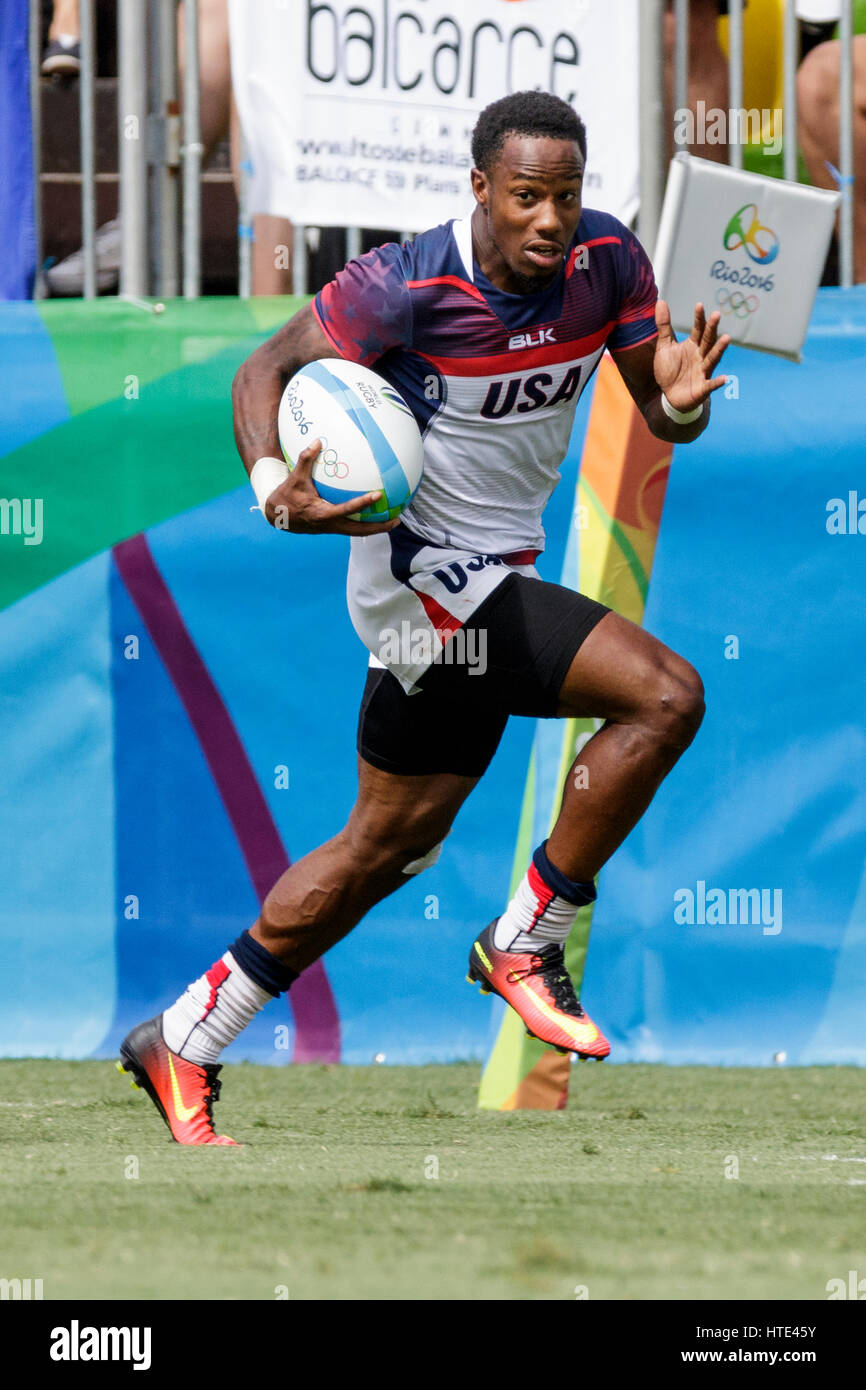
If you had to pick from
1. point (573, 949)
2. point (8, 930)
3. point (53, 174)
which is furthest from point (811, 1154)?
point (53, 174)

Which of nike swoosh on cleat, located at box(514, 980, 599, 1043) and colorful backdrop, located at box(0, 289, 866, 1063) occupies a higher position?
colorful backdrop, located at box(0, 289, 866, 1063)

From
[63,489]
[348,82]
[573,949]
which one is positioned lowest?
[573,949]

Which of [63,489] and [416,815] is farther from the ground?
[63,489]

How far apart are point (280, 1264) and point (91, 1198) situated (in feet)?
2.61

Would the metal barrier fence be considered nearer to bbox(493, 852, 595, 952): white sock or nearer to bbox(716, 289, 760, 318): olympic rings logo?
bbox(716, 289, 760, 318): olympic rings logo

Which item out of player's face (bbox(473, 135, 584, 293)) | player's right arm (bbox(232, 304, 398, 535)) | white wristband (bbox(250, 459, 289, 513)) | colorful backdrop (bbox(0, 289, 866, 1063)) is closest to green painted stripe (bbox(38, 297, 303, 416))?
colorful backdrop (bbox(0, 289, 866, 1063))

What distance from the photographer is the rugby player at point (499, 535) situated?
438 centimetres

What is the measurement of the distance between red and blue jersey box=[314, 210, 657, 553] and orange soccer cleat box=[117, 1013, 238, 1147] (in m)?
1.44

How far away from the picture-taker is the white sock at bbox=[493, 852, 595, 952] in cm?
455

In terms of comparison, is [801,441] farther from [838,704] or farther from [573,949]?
[573,949]

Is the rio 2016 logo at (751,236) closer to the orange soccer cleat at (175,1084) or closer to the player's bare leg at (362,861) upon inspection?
the player's bare leg at (362,861)

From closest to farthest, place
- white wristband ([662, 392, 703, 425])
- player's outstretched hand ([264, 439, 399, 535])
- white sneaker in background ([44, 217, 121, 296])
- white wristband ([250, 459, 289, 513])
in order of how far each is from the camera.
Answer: player's outstretched hand ([264, 439, 399, 535])
white wristband ([250, 459, 289, 513])
white wristband ([662, 392, 703, 425])
white sneaker in background ([44, 217, 121, 296])

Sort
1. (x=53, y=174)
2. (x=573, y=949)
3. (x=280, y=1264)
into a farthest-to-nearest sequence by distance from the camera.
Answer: (x=53, y=174) < (x=573, y=949) < (x=280, y=1264)

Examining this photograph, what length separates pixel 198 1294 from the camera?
2812 mm
